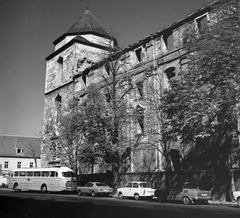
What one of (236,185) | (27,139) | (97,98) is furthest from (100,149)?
(27,139)

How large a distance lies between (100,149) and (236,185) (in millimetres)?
11686

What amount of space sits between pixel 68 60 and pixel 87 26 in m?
6.19

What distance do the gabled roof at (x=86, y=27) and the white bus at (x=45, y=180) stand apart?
2170 centimetres

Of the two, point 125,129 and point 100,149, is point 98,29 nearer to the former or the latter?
point 125,129

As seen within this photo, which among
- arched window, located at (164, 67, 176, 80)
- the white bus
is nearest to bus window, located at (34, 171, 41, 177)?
the white bus

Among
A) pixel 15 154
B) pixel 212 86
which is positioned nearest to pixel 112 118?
pixel 212 86

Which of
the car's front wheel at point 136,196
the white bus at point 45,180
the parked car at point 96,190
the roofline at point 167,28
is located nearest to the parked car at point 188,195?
the car's front wheel at point 136,196

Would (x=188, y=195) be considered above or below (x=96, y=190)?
above

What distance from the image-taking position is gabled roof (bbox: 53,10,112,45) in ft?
137

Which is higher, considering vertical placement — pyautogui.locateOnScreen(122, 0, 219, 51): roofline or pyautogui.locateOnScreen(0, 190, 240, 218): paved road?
pyautogui.locateOnScreen(122, 0, 219, 51): roofline

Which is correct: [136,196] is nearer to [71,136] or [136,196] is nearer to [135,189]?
[135,189]

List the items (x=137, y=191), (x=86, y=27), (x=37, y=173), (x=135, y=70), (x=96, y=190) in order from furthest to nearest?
(x=86, y=27) → (x=135, y=70) → (x=37, y=173) → (x=96, y=190) → (x=137, y=191)

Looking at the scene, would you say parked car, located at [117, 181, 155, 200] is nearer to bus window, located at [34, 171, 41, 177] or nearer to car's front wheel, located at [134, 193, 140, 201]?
car's front wheel, located at [134, 193, 140, 201]

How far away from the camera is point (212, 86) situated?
58.2 feet
